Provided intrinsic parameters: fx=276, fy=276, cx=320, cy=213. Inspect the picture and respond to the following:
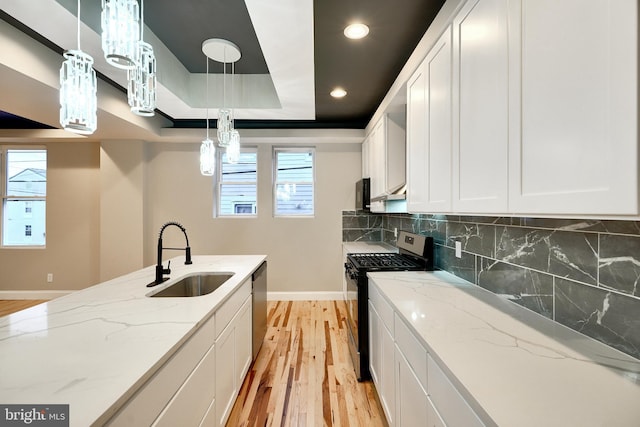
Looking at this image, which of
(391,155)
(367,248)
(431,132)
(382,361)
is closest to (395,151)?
(391,155)

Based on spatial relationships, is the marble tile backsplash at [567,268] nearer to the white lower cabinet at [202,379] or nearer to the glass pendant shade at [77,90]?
the white lower cabinet at [202,379]

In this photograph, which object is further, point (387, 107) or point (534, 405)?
point (387, 107)

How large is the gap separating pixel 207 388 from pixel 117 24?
1688 mm

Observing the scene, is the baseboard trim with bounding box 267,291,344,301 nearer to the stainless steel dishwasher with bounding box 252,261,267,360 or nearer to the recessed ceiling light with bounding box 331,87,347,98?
the stainless steel dishwasher with bounding box 252,261,267,360

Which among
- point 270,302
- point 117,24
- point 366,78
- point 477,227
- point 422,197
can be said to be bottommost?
point 270,302

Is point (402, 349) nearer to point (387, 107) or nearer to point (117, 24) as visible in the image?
point (117, 24)

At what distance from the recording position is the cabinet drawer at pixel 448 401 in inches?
30.5

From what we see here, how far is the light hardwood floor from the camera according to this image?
187 centimetres

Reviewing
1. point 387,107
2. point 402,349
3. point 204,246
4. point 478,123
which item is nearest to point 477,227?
point 478,123

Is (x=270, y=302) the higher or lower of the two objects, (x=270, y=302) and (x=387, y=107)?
the lower

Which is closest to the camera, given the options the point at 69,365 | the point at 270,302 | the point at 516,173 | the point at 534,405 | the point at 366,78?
the point at 534,405

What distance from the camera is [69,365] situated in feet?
2.77

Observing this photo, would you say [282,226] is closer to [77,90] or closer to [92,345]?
[77,90]

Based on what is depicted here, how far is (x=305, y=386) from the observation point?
220cm
